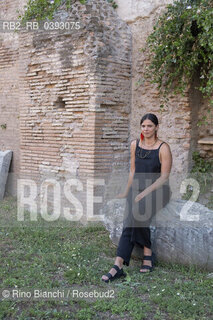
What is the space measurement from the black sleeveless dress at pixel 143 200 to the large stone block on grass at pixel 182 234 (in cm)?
14

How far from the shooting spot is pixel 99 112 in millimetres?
5707

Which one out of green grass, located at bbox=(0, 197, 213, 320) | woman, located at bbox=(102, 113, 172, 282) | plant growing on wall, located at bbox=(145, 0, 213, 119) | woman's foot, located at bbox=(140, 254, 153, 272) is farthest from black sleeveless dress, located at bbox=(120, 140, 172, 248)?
plant growing on wall, located at bbox=(145, 0, 213, 119)

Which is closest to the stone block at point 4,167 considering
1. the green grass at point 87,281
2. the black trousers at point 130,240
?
the green grass at point 87,281

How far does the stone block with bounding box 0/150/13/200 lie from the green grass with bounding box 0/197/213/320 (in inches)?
99.4

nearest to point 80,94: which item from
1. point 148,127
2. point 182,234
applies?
point 148,127

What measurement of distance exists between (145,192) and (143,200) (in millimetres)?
86

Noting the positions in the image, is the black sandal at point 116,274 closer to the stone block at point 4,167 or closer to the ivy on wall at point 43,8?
the ivy on wall at point 43,8

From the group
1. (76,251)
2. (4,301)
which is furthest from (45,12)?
(4,301)

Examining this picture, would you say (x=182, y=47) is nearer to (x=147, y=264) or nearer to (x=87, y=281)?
(x=147, y=264)

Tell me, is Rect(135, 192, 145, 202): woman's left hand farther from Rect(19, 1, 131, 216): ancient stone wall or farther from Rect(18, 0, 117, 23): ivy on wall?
Rect(18, 0, 117, 23): ivy on wall

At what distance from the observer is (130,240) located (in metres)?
3.90

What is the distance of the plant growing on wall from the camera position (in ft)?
16.2

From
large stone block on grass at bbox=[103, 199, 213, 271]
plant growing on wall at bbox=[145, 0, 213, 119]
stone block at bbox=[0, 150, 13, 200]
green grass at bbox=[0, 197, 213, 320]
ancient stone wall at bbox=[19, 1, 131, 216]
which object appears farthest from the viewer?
stone block at bbox=[0, 150, 13, 200]

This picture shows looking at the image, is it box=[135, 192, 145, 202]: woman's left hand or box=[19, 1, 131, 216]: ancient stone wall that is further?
box=[19, 1, 131, 216]: ancient stone wall
